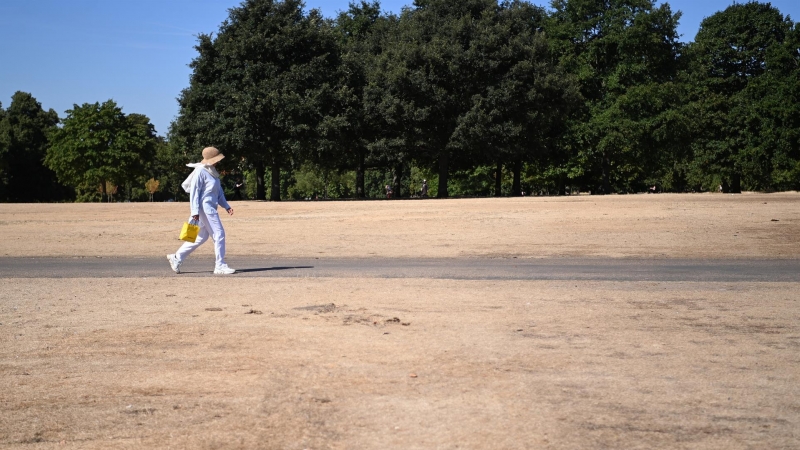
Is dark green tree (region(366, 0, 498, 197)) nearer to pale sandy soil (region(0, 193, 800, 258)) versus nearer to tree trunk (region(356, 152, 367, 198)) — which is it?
tree trunk (region(356, 152, 367, 198))

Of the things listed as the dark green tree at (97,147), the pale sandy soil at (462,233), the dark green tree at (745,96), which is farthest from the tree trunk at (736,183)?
the dark green tree at (97,147)

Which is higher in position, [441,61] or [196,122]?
[441,61]

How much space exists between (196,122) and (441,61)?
623 inches

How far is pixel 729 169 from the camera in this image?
2411 inches

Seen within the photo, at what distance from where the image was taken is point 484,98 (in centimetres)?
5294

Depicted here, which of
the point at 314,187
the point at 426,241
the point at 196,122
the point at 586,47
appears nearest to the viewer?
the point at 426,241

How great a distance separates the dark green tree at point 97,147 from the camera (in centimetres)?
7144

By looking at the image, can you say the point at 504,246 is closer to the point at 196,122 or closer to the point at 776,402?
the point at 776,402

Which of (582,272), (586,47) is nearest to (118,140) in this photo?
(586,47)

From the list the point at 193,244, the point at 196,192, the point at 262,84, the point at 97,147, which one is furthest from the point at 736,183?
the point at 196,192

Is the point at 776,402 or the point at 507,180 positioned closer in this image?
the point at 776,402

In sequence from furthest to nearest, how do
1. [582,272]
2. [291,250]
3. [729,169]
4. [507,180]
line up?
[507,180], [729,169], [291,250], [582,272]

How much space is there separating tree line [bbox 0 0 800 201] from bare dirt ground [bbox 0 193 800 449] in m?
40.2

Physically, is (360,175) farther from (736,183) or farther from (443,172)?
(736,183)
